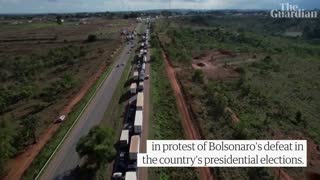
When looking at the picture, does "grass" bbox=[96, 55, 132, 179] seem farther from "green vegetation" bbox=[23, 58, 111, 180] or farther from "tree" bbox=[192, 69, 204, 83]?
"tree" bbox=[192, 69, 204, 83]

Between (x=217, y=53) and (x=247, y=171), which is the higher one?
(x=217, y=53)

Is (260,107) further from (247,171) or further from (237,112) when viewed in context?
(247,171)

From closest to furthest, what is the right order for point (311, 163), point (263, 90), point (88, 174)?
point (88, 174) < point (311, 163) < point (263, 90)

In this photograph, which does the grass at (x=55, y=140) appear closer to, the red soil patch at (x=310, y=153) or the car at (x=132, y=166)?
the car at (x=132, y=166)

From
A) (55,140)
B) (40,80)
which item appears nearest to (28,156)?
(55,140)

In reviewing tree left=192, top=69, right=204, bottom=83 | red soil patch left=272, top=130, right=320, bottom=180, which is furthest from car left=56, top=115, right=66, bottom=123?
red soil patch left=272, top=130, right=320, bottom=180

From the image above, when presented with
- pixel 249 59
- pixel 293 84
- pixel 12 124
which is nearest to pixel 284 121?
pixel 293 84
